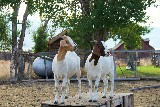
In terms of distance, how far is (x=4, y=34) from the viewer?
2653 cm

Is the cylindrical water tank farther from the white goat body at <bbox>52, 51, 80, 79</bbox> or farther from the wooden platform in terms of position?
the white goat body at <bbox>52, 51, 80, 79</bbox>

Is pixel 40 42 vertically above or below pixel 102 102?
above

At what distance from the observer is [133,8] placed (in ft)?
65.3

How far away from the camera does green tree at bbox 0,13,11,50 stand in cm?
2520

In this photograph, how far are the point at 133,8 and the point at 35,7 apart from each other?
614 centimetres

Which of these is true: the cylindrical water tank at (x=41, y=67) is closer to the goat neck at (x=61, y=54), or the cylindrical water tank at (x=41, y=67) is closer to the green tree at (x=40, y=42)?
the goat neck at (x=61, y=54)

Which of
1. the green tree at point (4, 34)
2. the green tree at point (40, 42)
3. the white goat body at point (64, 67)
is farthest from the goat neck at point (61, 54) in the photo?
the green tree at point (40, 42)

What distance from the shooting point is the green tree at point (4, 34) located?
25.2 metres

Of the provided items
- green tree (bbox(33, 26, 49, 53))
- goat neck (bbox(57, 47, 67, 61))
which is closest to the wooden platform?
goat neck (bbox(57, 47, 67, 61))

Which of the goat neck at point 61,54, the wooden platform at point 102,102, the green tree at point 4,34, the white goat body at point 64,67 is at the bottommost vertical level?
the wooden platform at point 102,102

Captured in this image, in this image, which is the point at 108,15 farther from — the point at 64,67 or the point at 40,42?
the point at 40,42

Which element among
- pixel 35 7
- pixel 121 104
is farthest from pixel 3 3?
pixel 121 104

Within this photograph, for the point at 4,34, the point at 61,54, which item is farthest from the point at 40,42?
the point at 61,54

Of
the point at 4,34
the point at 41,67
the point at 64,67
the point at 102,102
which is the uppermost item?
the point at 4,34
